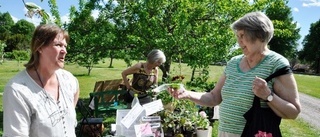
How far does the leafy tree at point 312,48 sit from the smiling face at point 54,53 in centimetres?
4746

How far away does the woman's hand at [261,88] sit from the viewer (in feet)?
5.89

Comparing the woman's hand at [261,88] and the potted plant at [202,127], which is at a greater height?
the woman's hand at [261,88]

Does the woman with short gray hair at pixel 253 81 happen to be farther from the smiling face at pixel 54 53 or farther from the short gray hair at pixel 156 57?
the short gray hair at pixel 156 57

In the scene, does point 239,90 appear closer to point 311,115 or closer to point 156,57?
point 156,57

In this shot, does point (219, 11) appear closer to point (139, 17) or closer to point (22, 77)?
point (139, 17)

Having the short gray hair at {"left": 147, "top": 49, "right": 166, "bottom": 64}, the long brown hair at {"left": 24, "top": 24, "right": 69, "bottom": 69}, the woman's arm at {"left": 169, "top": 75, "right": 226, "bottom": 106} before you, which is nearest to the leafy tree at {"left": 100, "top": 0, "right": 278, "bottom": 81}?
the short gray hair at {"left": 147, "top": 49, "right": 166, "bottom": 64}

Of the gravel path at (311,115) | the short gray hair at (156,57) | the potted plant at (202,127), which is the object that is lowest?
the gravel path at (311,115)

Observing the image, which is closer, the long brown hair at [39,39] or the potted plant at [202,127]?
the long brown hair at [39,39]

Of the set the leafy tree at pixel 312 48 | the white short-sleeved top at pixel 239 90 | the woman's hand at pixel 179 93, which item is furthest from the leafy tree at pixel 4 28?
the leafy tree at pixel 312 48

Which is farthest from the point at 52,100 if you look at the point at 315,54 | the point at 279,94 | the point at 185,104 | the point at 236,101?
the point at 315,54

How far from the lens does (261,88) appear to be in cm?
181

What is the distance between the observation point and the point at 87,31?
7910mm

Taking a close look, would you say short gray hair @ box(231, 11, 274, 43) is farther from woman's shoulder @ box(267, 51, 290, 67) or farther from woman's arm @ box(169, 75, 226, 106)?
woman's arm @ box(169, 75, 226, 106)

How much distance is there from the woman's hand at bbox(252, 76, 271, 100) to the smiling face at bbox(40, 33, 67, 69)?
1147mm
